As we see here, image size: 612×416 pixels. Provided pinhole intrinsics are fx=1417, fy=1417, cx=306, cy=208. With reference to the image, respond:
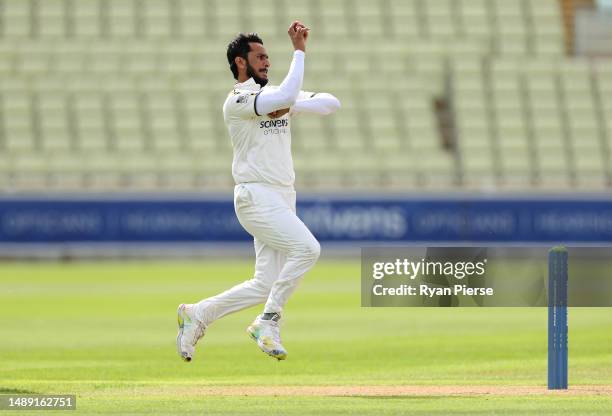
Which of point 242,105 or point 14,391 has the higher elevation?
point 242,105

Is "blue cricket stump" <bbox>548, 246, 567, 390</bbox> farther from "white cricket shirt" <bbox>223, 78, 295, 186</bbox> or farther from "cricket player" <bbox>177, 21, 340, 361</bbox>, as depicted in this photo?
"white cricket shirt" <bbox>223, 78, 295, 186</bbox>

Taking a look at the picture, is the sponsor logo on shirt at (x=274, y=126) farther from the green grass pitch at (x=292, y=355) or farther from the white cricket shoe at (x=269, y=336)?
the green grass pitch at (x=292, y=355)

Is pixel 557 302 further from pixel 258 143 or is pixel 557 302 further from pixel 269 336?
pixel 258 143

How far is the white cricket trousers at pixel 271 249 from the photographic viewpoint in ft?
32.8

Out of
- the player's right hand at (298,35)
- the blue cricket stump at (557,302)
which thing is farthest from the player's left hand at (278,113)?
the blue cricket stump at (557,302)

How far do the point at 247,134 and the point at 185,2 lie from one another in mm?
24388

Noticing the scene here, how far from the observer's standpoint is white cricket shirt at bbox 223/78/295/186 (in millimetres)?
10047

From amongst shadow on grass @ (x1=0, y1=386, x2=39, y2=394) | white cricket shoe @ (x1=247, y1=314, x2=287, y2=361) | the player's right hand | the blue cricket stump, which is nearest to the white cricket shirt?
the player's right hand

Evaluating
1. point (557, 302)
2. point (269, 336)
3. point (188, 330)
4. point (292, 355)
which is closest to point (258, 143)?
point (269, 336)

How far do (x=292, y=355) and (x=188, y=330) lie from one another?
3585 mm

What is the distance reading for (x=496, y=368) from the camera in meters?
12.4

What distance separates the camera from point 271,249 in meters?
10.3

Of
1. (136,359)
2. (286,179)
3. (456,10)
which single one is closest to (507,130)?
(456,10)

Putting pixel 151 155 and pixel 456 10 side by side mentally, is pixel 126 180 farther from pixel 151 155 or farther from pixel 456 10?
pixel 456 10
